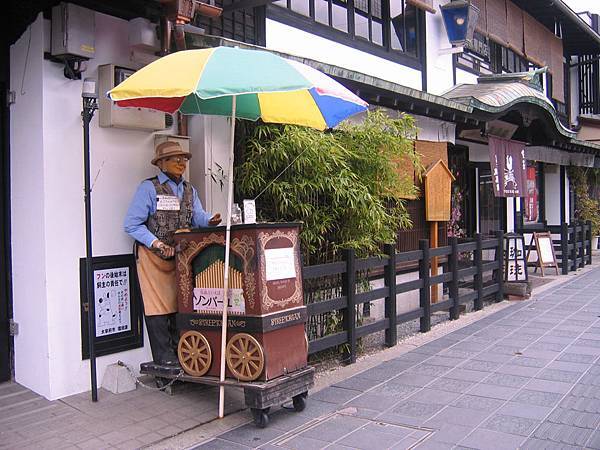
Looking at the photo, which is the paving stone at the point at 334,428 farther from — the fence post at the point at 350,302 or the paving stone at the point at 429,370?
the fence post at the point at 350,302

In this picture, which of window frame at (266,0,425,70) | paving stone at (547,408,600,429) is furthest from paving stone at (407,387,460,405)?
window frame at (266,0,425,70)

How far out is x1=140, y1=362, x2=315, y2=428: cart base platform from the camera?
177 inches

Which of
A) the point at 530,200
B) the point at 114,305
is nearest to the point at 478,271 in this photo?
the point at 114,305

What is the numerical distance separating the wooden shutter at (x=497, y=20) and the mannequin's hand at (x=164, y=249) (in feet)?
33.0

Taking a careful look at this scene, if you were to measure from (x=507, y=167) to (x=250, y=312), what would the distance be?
8.31 metres

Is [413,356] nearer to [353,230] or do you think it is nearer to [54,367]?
[353,230]

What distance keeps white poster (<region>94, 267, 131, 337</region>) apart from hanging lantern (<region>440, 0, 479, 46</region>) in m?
7.93

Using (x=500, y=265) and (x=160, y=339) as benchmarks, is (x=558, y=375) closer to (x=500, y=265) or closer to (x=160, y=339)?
(x=160, y=339)

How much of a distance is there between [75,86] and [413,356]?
453cm

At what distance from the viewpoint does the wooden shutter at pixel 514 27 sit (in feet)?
44.8

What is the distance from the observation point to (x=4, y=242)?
5461mm

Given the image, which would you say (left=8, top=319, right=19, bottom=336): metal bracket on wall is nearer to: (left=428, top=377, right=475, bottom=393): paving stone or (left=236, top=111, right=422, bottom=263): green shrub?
(left=236, top=111, right=422, bottom=263): green shrub

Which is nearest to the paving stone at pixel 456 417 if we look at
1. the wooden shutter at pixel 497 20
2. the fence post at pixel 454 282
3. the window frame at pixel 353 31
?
the fence post at pixel 454 282

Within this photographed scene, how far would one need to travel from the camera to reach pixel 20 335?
5.34 metres
